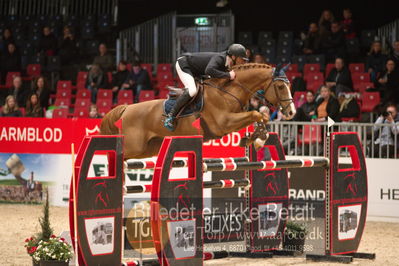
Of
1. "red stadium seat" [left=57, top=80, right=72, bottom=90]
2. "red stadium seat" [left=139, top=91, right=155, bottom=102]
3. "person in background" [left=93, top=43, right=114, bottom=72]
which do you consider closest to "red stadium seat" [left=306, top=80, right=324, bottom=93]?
"red stadium seat" [left=139, top=91, right=155, bottom=102]

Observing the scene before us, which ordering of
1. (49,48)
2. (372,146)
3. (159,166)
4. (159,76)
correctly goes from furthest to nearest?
1. (49,48)
2. (159,76)
3. (372,146)
4. (159,166)

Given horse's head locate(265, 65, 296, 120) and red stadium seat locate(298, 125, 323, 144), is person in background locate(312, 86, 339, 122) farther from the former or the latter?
horse's head locate(265, 65, 296, 120)

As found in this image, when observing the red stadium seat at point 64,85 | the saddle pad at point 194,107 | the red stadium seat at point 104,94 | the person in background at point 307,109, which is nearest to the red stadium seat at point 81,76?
the red stadium seat at point 64,85

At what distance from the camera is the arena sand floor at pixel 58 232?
7.76m

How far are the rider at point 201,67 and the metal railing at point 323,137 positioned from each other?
9.21 feet

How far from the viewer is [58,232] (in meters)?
9.46

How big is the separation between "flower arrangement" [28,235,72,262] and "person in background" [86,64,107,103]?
8.96m

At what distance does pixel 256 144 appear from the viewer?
309 inches

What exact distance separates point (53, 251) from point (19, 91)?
31.9ft

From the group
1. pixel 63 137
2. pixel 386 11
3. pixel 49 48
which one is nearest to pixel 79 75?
pixel 49 48

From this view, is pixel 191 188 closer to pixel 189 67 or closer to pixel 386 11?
pixel 189 67

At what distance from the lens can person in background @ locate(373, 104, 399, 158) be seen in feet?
34.4

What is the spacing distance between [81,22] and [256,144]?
11.3 m

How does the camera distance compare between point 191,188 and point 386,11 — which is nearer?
point 191,188
